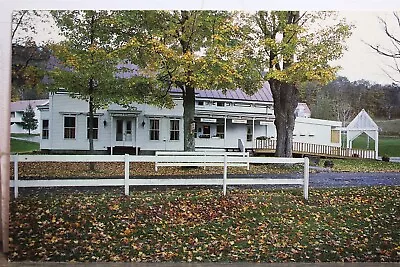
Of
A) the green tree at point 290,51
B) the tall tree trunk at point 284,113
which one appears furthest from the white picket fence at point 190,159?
the green tree at point 290,51

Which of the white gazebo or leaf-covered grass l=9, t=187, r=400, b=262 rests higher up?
the white gazebo

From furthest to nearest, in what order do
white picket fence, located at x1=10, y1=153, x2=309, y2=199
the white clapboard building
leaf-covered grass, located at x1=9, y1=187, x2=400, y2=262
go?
the white clapboard building < white picket fence, located at x1=10, y1=153, x2=309, y2=199 < leaf-covered grass, located at x1=9, y1=187, x2=400, y2=262

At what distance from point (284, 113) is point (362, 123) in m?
0.82

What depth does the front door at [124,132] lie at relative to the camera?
5.31 m

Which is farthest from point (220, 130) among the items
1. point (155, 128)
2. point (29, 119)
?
point (29, 119)

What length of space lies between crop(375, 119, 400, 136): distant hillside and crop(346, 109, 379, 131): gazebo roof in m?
0.06

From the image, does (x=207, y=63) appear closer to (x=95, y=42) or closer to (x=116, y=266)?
(x=95, y=42)

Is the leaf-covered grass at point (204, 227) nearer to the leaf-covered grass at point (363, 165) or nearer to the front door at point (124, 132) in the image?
the leaf-covered grass at point (363, 165)

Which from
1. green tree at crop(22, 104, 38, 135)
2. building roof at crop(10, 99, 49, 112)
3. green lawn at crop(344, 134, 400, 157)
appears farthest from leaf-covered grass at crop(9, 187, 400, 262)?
building roof at crop(10, 99, 49, 112)

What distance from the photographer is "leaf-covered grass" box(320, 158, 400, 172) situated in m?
5.31

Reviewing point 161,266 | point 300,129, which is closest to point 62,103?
point 161,266

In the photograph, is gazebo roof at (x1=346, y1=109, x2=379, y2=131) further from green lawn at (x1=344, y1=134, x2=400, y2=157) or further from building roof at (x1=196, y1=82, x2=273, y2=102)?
building roof at (x1=196, y1=82, x2=273, y2=102)

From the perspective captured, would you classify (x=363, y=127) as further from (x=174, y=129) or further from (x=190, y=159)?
(x=174, y=129)

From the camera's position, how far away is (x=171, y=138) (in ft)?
17.6
